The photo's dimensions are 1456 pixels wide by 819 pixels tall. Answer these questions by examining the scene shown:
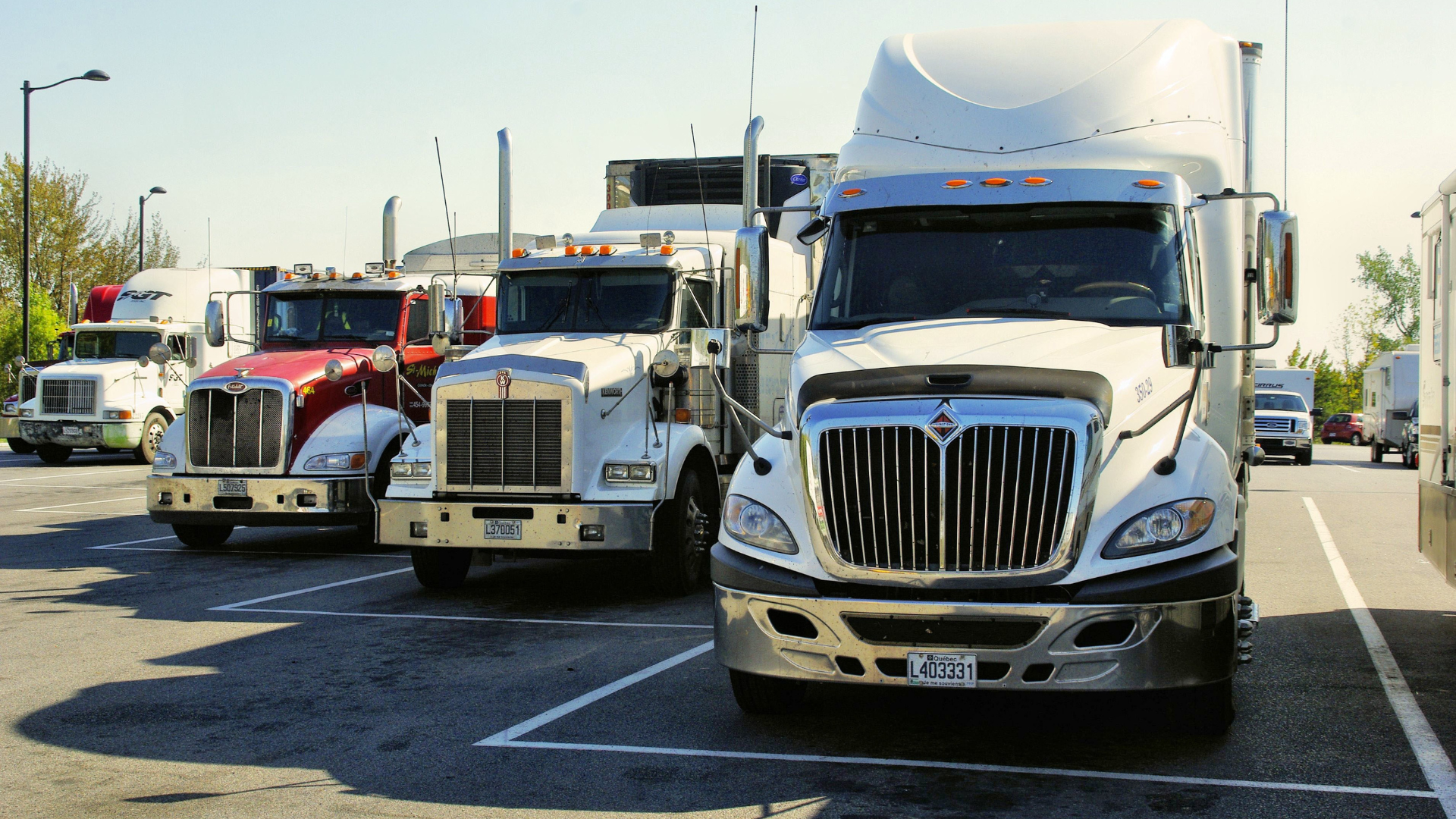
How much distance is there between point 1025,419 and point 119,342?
24.6 metres

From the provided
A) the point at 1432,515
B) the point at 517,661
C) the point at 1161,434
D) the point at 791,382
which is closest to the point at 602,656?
the point at 517,661

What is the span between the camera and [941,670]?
5.47 m

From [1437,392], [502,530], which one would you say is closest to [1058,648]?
[1437,392]

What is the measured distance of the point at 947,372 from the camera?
19.0ft

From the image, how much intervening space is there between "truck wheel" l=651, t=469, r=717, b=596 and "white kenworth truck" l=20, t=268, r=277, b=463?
16686mm

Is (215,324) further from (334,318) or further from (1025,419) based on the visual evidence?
(1025,419)

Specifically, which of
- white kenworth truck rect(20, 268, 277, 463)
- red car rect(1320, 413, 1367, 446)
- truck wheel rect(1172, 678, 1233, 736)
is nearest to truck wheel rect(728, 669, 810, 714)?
truck wheel rect(1172, 678, 1233, 736)

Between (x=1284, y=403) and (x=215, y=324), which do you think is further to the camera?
(x=1284, y=403)

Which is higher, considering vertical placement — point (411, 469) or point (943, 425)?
point (943, 425)

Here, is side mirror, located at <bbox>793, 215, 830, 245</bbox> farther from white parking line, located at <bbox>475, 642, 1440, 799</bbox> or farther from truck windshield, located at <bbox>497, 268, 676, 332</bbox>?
truck windshield, located at <bbox>497, 268, 676, 332</bbox>

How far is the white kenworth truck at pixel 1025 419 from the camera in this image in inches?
215

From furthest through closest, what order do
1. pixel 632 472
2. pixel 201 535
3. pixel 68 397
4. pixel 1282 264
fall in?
pixel 68 397
pixel 201 535
pixel 632 472
pixel 1282 264

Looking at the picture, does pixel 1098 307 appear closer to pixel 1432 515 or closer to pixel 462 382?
pixel 1432 515

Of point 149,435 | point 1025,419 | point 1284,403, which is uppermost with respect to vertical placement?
point 1025,419
